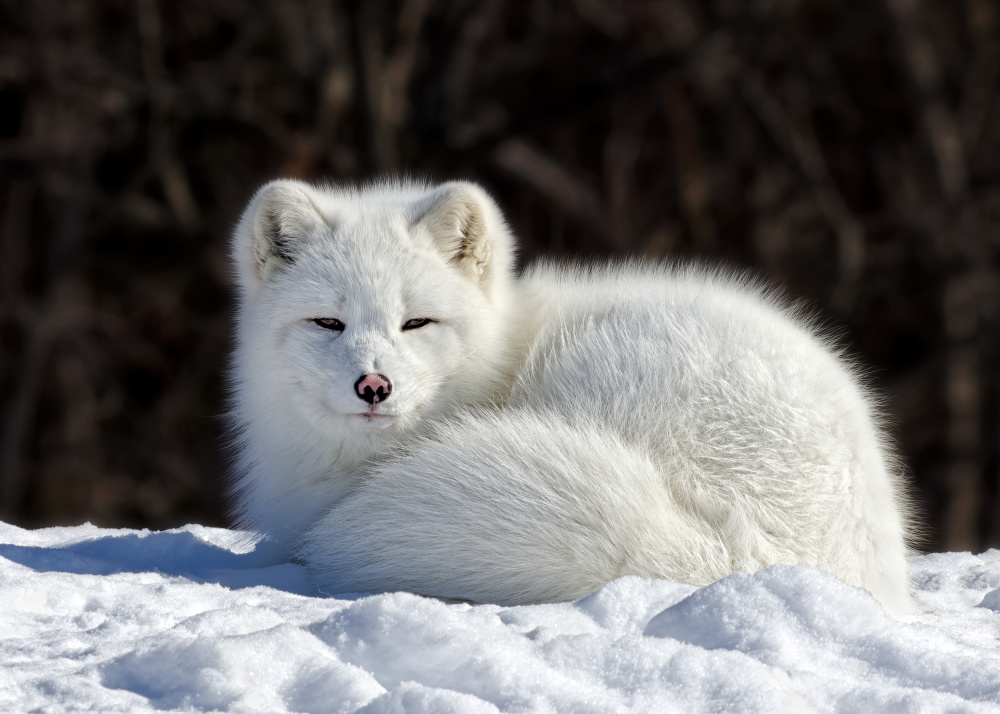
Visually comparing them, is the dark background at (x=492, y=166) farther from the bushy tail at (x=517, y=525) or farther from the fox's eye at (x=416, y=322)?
the bushy tail at (x=517, y=525)

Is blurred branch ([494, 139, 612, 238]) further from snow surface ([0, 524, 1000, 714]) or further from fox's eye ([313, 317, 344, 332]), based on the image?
snow surface ([0, 524, 1000, 714])

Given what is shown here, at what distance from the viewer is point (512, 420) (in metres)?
2.69

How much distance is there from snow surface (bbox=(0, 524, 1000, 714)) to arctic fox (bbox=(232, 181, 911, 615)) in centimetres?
24

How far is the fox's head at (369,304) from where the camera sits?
2.82 metres

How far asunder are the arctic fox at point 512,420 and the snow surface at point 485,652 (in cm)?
24

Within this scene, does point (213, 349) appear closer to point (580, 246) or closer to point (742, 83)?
point (580, 246)

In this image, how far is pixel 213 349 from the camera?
31.2 ft

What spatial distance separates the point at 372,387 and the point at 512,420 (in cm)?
34

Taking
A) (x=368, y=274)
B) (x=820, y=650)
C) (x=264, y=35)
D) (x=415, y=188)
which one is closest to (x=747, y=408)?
(x=820, y=650)

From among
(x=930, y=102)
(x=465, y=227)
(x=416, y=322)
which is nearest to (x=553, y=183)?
(x=930, y=102)

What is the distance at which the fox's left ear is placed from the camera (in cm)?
308

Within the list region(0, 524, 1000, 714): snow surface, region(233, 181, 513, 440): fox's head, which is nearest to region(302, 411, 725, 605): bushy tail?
region(0, 524, 1000, 714): snow surface

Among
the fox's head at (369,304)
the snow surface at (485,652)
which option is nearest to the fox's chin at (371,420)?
the fox's head at (369,304)

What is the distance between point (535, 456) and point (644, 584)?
42 centimetres
